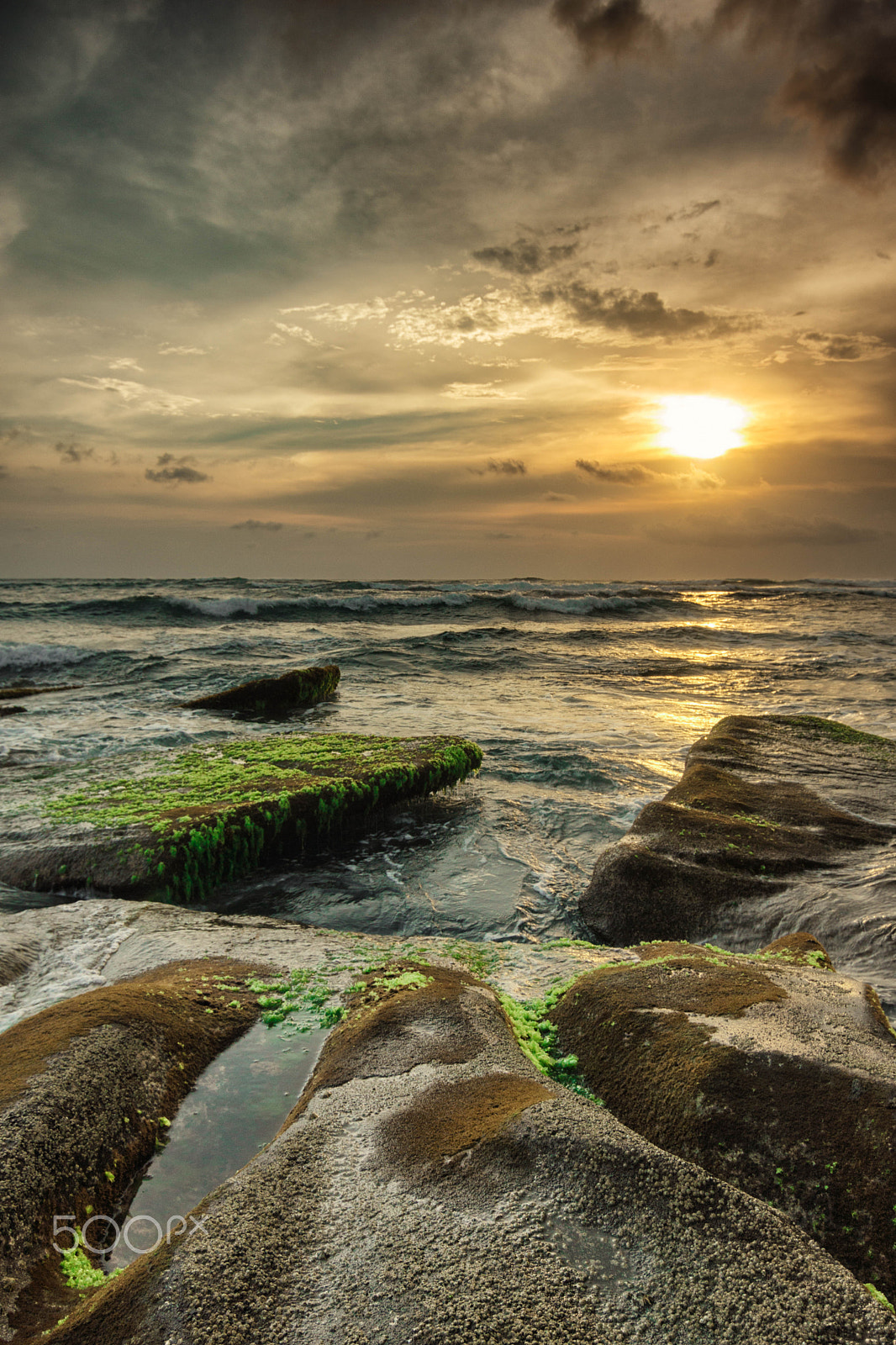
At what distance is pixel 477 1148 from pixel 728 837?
168 inches

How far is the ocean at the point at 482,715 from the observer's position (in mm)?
5922

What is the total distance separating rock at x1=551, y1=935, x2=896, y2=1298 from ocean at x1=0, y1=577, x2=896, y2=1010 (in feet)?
5.58

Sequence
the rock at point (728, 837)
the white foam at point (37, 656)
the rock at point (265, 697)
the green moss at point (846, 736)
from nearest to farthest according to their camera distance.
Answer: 1. the rock at point (728, 837)
2. the green moss at point (846, 736)
3. the rock at point (265, 697)
4. the white foam at point (37, 656)

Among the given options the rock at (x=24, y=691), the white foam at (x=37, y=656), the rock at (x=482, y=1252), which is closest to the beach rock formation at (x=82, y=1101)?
the rock at (x=482, y=1252)

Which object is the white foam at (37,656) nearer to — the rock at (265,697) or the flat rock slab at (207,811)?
the rock at (265,697)

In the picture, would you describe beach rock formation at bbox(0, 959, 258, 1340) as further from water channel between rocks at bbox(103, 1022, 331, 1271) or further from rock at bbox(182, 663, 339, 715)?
rock at bbox(182, 663, 339, 715)

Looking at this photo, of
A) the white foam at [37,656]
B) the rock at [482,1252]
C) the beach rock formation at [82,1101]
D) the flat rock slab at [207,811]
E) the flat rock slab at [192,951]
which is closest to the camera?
the rock at [482,1252]

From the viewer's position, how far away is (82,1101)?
8.32 ft

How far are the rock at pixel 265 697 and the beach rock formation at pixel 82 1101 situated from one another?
29.9 feet

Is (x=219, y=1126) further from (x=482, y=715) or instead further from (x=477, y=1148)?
(x=482, y=715)

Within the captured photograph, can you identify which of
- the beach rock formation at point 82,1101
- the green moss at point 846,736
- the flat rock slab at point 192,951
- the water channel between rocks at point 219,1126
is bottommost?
the flat rock slab at point 192,951

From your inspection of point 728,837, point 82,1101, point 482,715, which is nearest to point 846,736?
point 728,837

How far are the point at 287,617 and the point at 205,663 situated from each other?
55.0 ft

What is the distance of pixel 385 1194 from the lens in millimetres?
2070
